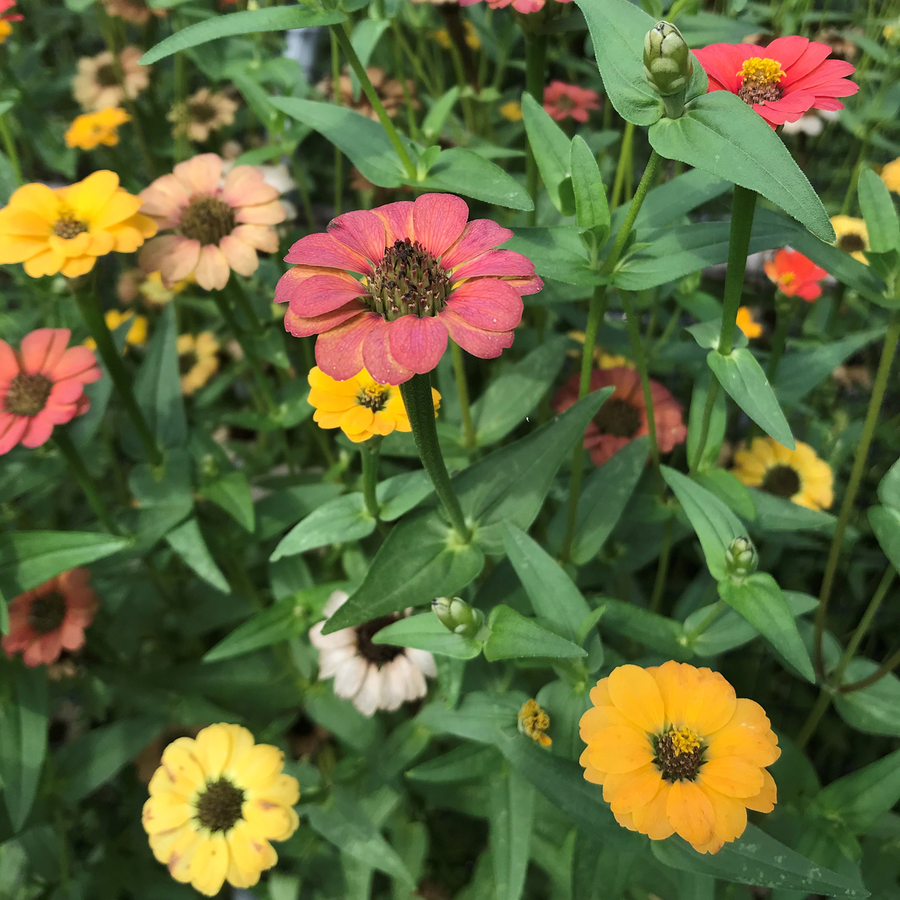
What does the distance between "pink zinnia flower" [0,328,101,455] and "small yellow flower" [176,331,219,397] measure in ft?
1.46

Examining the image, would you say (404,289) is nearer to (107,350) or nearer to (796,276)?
(107,350)

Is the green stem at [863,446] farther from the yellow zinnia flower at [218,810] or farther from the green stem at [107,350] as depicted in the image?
the green stem at [107,350]

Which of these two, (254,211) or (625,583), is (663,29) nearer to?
(254,211)

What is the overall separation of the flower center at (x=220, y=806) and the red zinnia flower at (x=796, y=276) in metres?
0.88

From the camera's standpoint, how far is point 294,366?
123 cm

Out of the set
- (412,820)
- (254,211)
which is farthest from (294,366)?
(412,820)

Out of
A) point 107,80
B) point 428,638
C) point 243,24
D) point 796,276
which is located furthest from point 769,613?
point 107,80

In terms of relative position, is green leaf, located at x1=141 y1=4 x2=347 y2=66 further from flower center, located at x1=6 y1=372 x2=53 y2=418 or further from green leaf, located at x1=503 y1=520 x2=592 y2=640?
green leaf, located at x1=503 y1=520 x2=592 y2=640

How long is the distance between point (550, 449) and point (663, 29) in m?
0.36

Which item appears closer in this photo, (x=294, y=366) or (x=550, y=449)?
(x=550, y=449)

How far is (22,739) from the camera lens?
0.82 meters

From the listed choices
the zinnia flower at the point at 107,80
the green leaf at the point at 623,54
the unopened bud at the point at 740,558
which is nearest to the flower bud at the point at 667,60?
the green leaf at the point at 623,54

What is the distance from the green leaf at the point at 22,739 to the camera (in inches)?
30.8

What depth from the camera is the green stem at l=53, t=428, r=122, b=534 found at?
800mm
